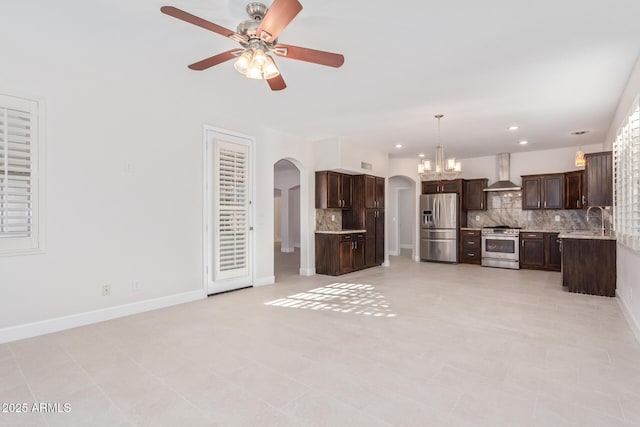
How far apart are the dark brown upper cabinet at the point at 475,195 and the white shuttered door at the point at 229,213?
222 inches

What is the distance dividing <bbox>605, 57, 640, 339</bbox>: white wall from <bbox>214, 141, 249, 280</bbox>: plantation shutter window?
476 cm

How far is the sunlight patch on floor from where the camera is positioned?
4258 millimetres

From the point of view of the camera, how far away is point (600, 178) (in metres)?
4.86

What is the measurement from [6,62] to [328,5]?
3094 millimetres

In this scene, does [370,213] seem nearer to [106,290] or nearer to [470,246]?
[470,246]

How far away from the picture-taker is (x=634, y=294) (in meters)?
3.59

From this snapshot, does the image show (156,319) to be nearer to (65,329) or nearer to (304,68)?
(65,329)

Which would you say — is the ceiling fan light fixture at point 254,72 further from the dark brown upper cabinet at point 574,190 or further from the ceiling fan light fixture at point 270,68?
the dark brown upper cabinet at point 574,190

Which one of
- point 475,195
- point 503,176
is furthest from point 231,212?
point 503,176

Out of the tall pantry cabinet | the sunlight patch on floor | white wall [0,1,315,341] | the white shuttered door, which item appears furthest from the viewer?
the tall pantry cabinet

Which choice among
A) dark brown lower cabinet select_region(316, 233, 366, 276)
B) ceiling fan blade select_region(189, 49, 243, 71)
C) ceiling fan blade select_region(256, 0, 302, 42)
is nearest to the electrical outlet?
ceiling fan blade select_region(189, 49, 243, 71)

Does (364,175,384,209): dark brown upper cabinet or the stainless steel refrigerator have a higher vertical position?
(364,175,384,209): dark brown upper cabinet

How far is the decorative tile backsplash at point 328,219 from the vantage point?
7055mm

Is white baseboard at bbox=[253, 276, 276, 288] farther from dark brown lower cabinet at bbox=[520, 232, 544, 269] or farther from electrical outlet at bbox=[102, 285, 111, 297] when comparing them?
dark brown lower cabinet at bbox=[520, 232, 544, 269]
